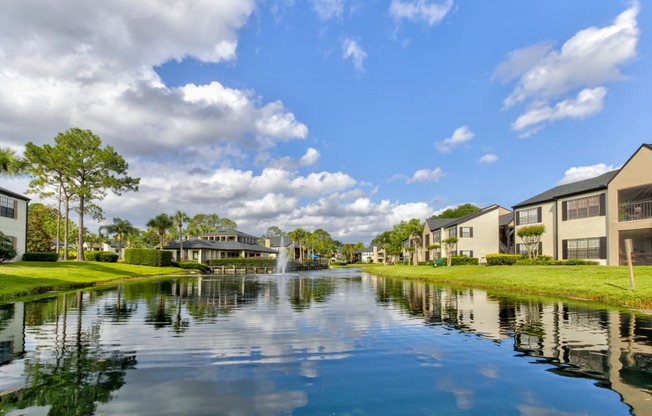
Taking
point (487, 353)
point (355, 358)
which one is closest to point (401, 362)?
point (355, 358)

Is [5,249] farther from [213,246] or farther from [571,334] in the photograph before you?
[213,246]

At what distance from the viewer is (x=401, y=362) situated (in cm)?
945

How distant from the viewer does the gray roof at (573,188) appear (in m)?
38.9

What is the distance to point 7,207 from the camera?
138 ft

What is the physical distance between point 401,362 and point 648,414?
14.9 ft

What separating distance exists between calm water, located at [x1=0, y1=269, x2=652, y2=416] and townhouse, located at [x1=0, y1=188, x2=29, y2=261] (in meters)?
32.2

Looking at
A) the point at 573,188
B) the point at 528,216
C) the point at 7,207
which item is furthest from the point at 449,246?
the point at 7,207

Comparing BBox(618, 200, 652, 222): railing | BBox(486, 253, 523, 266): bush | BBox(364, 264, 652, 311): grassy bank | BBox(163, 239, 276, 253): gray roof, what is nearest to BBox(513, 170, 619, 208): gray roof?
BBox(618, 200, 652, 222): railing

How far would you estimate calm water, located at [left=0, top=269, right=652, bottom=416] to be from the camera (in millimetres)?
6797

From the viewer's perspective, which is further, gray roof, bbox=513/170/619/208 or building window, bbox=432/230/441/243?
building window, bbox=432/230/441/243

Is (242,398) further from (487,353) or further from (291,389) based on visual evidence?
(487,353)

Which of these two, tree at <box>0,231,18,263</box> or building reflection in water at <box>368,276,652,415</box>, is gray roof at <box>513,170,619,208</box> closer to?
building reflection in water at <box>368,276,652,415</box>

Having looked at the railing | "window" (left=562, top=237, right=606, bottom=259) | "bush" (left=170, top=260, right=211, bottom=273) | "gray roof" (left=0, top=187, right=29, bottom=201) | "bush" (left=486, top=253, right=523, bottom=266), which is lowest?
"bush" (left=170, top=260, right=211, bottom=273)

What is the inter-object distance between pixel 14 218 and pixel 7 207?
1.56m
